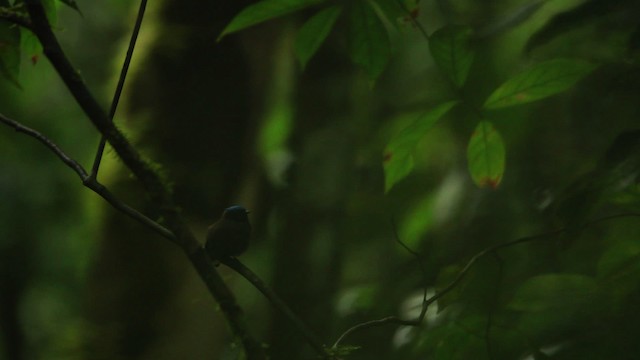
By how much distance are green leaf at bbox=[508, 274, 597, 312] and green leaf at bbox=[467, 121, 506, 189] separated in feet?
0.53

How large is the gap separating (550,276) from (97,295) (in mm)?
784

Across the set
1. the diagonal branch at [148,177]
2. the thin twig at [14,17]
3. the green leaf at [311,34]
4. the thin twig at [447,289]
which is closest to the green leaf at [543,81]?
the thin twig at [447,289]

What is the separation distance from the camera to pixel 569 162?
1.63 m

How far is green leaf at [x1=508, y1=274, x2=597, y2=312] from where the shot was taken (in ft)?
2.75

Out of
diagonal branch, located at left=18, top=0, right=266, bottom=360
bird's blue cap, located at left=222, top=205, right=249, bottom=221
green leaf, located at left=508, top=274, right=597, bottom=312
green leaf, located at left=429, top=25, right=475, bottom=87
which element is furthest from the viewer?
bird's blue cap, located at left=222, top=205, right=249, bottom=221

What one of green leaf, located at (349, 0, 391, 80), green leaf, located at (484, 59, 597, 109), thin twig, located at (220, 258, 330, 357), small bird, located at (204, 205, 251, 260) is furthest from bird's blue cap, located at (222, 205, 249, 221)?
green leaf, located at (484, 59, 597, 109)

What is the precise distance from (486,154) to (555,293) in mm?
216

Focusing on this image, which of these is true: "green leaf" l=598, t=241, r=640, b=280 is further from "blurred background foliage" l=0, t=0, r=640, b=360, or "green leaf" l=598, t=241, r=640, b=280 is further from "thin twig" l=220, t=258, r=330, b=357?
"thin twig" l=220, t=258, r=330, b=357

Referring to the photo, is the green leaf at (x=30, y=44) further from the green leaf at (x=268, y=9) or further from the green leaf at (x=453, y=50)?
the green leaf at (x=453, y=50)

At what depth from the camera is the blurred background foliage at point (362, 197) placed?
34.4 inches

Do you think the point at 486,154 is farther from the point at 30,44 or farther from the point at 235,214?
the point at 30,44

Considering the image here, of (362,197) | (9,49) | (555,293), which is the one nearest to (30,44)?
(9,49)

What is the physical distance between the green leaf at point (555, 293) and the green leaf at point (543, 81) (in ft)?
0.67

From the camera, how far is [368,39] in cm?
102
